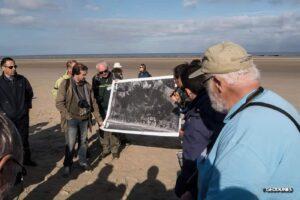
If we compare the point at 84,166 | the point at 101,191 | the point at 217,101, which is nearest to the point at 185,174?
the point at 217,101

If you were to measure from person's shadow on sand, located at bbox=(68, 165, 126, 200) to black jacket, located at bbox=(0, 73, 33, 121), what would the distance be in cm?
203

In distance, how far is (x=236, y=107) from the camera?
2205 mm

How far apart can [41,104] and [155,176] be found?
1109cm

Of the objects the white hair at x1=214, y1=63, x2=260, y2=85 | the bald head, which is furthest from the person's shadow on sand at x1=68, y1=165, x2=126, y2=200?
the white hair at x1=214, y1=63, x2=260, y2=85

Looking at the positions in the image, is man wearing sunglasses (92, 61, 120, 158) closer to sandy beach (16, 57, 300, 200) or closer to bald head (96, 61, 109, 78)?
bald head (96, 61, 109, 78)

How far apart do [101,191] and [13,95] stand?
99.2 inches

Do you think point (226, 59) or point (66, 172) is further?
point (66, 172)

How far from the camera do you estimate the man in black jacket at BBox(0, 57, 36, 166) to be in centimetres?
771

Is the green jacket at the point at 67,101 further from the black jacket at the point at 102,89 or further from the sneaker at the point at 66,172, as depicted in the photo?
the black jacket at the point at 102,89

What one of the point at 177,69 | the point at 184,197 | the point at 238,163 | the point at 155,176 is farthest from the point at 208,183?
the point at 155,176

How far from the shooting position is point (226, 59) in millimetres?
2283

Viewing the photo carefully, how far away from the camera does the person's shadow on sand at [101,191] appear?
6.99 m

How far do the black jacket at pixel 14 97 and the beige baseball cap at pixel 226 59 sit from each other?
20.1 feet

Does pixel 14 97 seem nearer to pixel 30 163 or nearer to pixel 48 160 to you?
pixel 30 163
